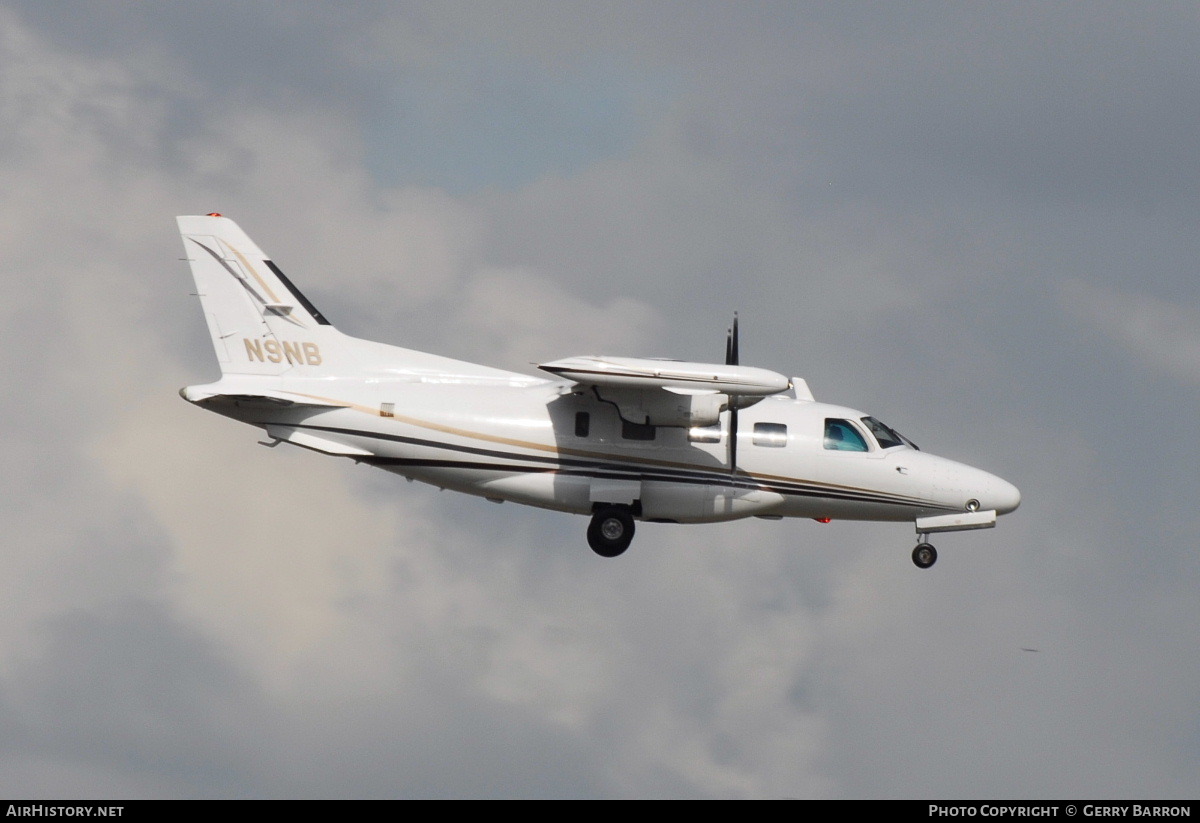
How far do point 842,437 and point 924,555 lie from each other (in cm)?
367

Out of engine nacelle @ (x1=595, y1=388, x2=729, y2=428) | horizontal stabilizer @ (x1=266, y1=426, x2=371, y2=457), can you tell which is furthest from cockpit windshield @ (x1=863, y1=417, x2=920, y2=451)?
horizontal stabilizer @ (x1=266, y1=426, x2=371, y2=457)

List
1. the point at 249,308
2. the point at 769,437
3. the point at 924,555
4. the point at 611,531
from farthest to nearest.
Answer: the point at 924,555, the point at 249,308, the point at 769,437, the point at 611,531

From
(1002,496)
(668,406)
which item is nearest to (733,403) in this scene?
(668,406)

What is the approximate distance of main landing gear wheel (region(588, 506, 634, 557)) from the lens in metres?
33.5

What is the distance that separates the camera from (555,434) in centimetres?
3372

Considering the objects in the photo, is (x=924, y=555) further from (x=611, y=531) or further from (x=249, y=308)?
(x=249, y=308)

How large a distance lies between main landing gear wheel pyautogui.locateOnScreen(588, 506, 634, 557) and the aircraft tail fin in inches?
290

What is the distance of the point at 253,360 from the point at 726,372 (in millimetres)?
11332

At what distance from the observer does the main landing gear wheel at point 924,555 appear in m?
35.6

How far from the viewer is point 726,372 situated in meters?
30.7

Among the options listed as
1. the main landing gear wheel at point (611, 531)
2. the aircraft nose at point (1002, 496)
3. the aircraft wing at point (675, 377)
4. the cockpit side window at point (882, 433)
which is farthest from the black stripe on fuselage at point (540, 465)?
the aircraft nose at point (1002, 496)
